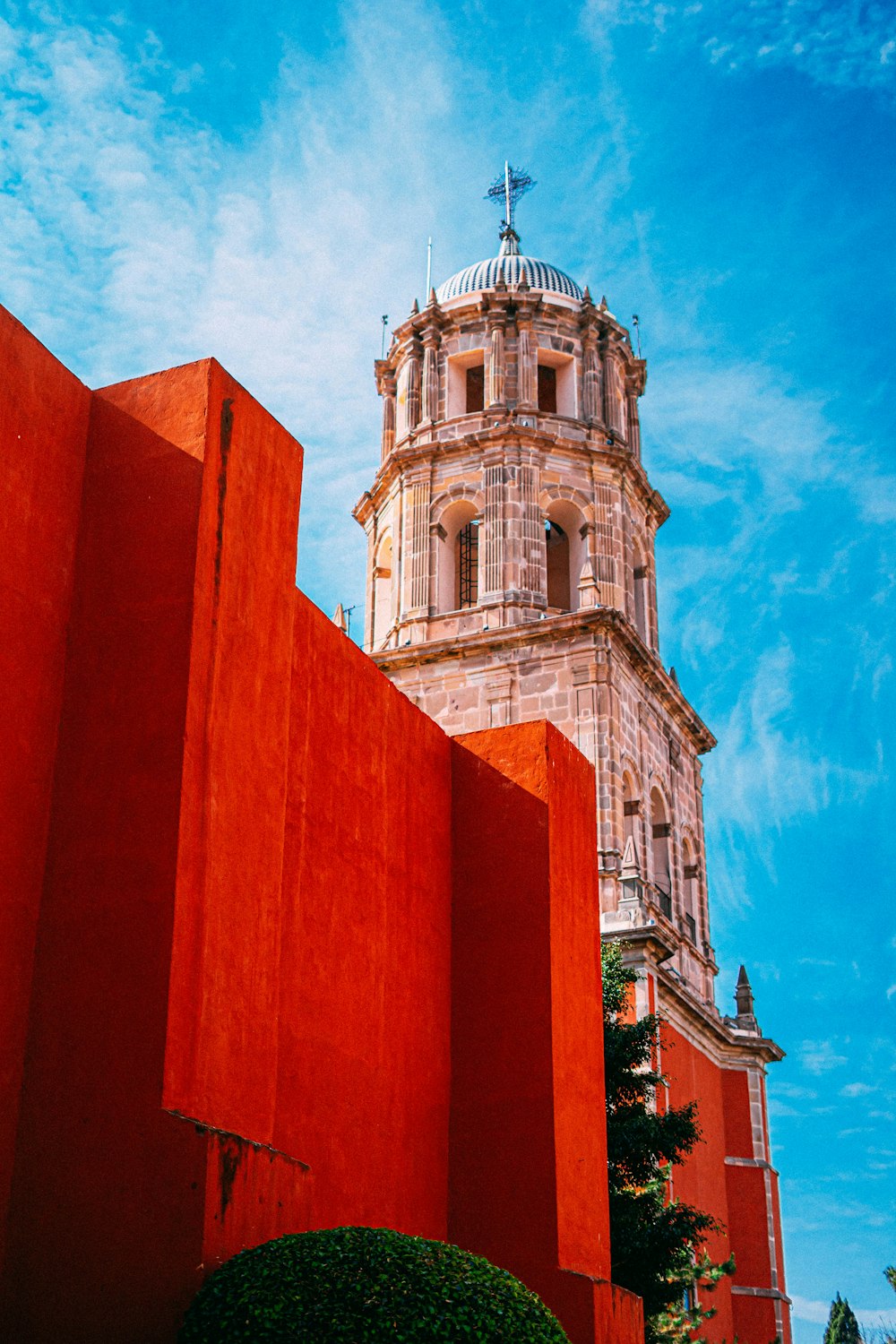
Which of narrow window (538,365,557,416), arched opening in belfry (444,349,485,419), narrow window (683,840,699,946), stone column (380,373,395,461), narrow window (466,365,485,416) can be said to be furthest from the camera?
stone column (380,373,395,461)

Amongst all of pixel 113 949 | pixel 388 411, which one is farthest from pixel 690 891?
pixel 113 949

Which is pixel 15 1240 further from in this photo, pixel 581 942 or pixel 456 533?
pixel 456 533

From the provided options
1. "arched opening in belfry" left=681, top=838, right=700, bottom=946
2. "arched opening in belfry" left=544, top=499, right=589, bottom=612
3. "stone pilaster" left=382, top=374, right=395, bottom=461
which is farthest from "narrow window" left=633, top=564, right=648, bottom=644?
"stone pilaster" left=382, top=374, right=395, bottom=461

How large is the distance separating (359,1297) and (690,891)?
22.3m

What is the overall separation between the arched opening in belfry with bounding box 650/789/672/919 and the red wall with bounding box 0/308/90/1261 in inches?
779

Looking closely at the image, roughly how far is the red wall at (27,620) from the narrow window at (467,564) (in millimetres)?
20148

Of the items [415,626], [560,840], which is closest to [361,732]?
[560,840]

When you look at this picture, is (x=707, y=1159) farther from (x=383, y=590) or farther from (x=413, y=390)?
(x=413, y=390)

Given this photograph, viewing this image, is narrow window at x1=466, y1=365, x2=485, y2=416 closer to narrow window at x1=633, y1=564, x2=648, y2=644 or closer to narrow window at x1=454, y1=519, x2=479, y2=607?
narrow window at x1=454, y1=519, x2=479, y2=607

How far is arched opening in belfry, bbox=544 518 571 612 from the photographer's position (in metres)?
29.2

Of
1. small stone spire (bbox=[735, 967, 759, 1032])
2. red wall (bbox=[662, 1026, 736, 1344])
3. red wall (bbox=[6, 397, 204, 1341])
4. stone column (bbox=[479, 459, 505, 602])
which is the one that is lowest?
red wall (bbox=[6, 397, 204, 1341])

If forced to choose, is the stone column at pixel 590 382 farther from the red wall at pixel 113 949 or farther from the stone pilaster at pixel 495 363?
the red wall at pixel 113 949

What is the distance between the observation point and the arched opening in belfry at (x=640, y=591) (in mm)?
29234

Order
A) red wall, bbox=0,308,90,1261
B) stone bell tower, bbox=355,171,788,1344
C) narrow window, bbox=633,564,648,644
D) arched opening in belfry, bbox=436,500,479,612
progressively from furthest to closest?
narrow window, bbox=633,564,648,644 < arched opening in belfry, bbox=436,500,479,612 < stone bell tower, bbox=355,171,788,1344 < red wall, bbox=0,308,90,1261
